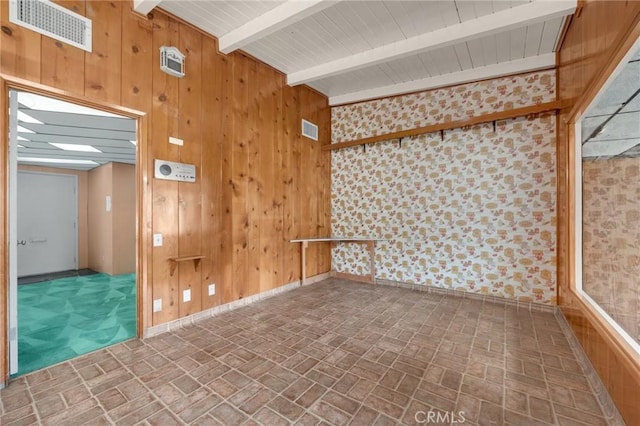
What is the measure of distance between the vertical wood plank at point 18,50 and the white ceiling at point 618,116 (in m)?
4.02

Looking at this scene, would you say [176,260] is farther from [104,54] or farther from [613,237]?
[613,237]

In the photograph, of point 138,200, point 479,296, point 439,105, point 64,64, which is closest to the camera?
point 64,64

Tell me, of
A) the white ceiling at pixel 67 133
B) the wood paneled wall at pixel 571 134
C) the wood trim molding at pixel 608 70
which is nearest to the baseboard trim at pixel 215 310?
the white ceiling at pixel 67 133

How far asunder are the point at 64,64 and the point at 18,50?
0.26 m

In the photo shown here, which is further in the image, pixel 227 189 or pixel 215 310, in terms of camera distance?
pixel 227 189

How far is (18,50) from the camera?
6.64 ft

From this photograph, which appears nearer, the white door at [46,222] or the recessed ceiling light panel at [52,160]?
the recessed ceiling light panel at [52,160]

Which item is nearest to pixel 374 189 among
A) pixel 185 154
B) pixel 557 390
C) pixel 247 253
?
pixel 247 253

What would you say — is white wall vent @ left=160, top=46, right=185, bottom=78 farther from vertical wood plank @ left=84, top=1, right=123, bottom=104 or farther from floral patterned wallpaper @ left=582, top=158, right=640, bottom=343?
floral patterned wallpaper @ left=582, top=158, right=640, bottom=343

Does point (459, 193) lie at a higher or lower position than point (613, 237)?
higher

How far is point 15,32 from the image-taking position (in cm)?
201

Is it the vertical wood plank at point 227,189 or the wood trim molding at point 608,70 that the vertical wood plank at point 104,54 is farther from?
the wood trim molding at point 608,70

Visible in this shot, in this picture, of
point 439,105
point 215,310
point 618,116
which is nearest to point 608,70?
point 618,116

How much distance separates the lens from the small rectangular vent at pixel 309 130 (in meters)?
4.80
